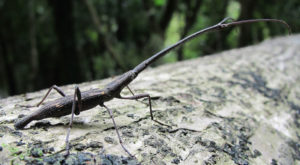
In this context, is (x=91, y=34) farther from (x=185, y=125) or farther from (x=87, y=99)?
(x=185, y=125)

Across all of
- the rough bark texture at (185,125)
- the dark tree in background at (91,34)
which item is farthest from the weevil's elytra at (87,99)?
the dark tree in background at (91,34)

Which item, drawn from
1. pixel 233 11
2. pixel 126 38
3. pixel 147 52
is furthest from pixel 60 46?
pixel 233 11

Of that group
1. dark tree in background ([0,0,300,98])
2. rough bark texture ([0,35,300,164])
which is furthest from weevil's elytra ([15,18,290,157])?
dark tree in background ([0,0,300,98])

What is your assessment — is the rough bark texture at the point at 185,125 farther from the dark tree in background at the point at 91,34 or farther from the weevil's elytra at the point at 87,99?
the dark tree in background at the point at 91,34

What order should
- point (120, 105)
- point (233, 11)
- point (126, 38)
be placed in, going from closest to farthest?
point (120, 105), point (126, 38), point (233, 11)

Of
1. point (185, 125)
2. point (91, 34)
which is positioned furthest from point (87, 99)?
point (91, 34)

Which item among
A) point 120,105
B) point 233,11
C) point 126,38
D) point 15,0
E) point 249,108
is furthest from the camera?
point 233,11

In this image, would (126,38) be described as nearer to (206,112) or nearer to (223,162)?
(206,112)
